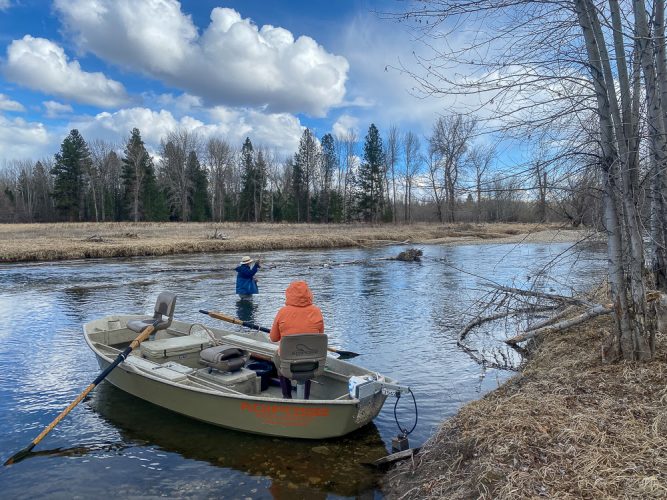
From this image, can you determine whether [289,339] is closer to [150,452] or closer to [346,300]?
[150,452]

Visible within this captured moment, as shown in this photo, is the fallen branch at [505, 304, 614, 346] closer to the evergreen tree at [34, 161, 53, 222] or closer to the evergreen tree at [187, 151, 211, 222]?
the evergreen tree at [187, 151, 211, 222]

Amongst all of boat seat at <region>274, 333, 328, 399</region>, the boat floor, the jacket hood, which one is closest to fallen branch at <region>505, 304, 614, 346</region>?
the boat floor

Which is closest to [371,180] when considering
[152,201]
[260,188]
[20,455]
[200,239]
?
[260,188]

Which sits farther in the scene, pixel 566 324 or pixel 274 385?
pixel 566 324

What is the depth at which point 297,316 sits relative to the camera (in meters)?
6.14

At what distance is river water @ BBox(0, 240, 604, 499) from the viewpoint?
5.36 meters

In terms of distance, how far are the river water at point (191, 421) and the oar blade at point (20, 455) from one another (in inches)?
2.5

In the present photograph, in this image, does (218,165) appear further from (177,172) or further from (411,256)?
(411,256)

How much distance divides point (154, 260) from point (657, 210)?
80.6 feet

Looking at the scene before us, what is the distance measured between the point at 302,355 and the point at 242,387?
1.37 meters

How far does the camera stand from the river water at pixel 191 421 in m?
5.36

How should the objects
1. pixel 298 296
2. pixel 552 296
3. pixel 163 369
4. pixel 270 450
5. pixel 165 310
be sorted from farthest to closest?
pixel 165 310 < pixel 552 296 < pixel 163 369 < pixel 298 296 < pixel 270 450

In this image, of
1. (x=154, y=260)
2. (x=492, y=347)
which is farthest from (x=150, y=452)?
(x=154, y=260)

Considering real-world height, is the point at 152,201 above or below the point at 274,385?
above
